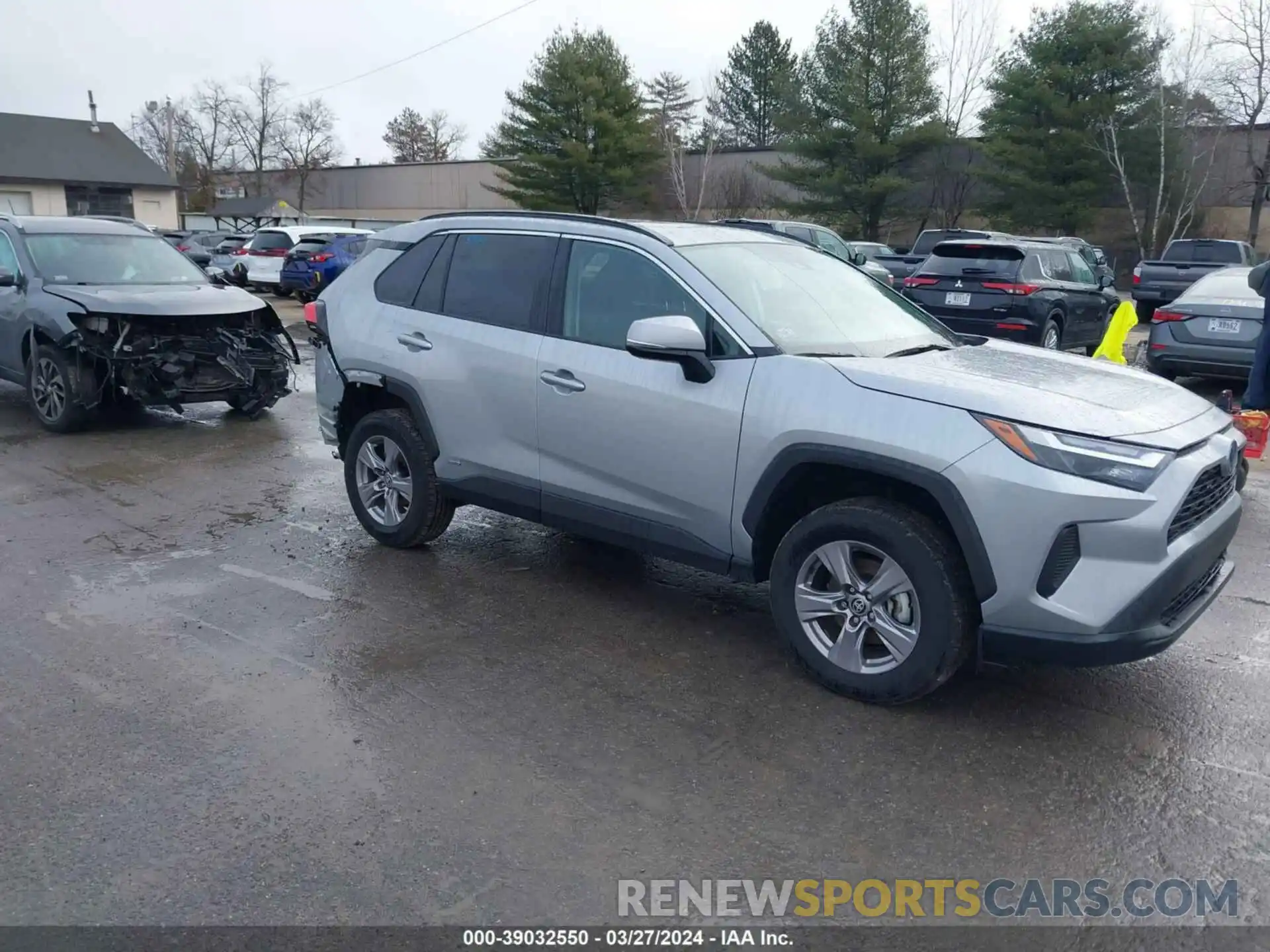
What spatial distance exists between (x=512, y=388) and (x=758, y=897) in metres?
2.80

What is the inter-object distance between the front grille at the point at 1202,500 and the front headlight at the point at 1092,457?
19 centimetres

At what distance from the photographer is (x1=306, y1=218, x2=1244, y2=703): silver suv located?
3555 mm

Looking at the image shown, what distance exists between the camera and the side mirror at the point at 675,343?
4168 mm

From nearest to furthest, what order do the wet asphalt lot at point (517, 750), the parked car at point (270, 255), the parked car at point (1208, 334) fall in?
the wet asphalt lot at point (517, 750)
the parked car at point (1208, 334)
the parked car at point (270, 255)

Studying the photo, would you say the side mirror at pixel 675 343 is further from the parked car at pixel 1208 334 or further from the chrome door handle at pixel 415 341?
the parked car at pixel 1208 334

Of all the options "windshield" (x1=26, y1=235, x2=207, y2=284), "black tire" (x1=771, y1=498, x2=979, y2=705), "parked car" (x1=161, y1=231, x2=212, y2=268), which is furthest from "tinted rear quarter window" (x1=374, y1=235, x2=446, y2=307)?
"parked car" (x1=161, y1=231, x2=212, y2=268)

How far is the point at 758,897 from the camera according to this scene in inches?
117

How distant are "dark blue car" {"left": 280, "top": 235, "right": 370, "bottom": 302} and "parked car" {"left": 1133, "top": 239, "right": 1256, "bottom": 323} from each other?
16.0 metres

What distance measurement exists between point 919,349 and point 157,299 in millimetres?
6984

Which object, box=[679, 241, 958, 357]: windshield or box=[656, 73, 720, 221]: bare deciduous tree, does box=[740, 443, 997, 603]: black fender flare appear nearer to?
box=[679, 241, 958, 357]: windshield

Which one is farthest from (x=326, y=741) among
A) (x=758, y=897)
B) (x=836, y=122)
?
(x=836, y=122)

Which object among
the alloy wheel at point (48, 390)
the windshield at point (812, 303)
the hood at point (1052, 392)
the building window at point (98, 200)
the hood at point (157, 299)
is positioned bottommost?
the alloy wheel at point (48, 390)

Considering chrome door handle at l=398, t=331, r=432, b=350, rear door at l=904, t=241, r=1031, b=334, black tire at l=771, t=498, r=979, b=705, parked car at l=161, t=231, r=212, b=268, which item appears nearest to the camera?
black tire at l=771, t=498, r=979, b=705

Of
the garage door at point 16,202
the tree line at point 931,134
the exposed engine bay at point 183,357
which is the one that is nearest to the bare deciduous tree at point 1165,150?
the tree line at point 931,134
